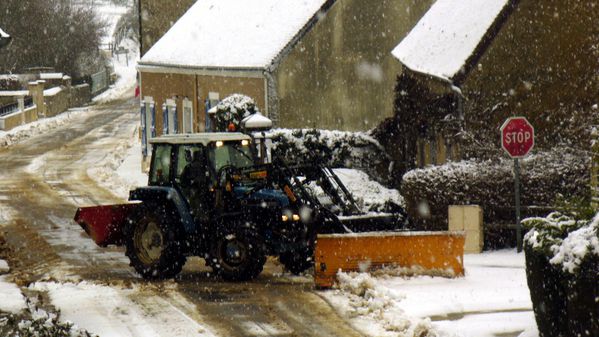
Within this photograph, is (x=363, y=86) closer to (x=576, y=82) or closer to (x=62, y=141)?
(x=576, y=82)

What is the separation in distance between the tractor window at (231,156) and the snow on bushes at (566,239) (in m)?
6.48

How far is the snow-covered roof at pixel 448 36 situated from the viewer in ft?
70.2

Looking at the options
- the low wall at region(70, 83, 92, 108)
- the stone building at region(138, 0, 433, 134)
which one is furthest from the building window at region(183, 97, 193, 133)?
the low wall at region(70, 83, 92, 108)

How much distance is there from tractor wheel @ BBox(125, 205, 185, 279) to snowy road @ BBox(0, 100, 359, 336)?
0.24m

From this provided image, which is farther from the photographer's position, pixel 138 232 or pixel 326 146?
pixel 326 146

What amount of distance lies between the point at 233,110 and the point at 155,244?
34.2 feet

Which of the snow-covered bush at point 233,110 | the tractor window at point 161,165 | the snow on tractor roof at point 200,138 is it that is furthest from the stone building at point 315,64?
the tractor window at point 161,165

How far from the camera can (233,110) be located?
→ 86.5ft

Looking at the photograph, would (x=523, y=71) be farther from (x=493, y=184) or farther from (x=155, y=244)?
(x=155, y=244)

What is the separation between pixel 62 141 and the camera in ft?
153

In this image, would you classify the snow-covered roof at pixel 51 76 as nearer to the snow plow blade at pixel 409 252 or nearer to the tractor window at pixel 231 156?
the tractor window at pixel 231 156

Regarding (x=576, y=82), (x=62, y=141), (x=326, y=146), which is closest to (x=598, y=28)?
(x=576, y=82)

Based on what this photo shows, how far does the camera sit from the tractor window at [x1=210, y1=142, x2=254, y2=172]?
53.0ft

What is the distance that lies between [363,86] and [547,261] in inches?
809
